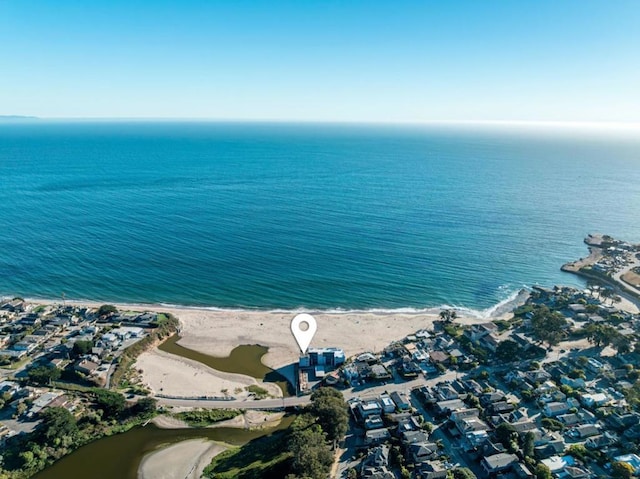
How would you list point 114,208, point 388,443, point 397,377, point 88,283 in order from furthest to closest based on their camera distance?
point 114,208, point 88,283, point 397,377, point 388,443

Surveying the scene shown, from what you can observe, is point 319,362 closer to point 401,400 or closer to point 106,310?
point 401,400

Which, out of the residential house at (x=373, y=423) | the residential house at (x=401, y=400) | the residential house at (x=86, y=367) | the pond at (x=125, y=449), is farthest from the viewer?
the residential house at (x=86, y=367)

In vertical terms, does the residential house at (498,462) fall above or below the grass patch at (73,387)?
above

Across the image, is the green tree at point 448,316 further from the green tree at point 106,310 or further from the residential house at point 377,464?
the green tree at point 106,310

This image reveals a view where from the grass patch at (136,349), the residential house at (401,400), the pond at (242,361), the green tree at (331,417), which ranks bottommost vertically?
the pond at (242,361)

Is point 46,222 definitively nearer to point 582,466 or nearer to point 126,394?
point 126,394

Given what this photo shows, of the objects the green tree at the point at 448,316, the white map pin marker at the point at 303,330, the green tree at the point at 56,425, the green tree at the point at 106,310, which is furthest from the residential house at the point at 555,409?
the green tree at the point at 106,310

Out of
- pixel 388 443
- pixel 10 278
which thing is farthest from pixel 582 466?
pixel 10 278
